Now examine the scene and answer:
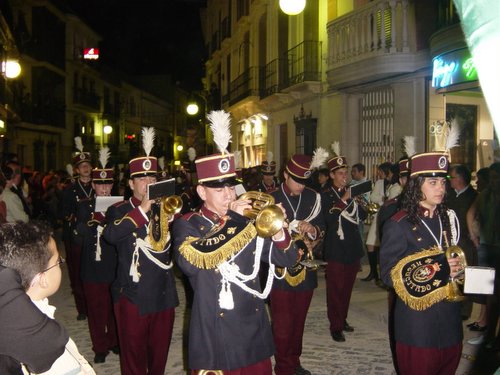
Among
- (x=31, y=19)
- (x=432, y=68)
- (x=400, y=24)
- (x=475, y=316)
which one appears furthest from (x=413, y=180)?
(x=31, y=19)

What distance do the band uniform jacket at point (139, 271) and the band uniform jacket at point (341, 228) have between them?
295cm

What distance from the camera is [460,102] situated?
13.0 m

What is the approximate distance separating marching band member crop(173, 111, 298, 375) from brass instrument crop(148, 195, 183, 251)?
→ 0.83m

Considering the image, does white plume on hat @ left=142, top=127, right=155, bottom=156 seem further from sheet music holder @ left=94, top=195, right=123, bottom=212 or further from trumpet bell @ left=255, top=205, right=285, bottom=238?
trumpet bell @ left=255, top=205, right=285, bottom=238

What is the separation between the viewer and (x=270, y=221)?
3463mm

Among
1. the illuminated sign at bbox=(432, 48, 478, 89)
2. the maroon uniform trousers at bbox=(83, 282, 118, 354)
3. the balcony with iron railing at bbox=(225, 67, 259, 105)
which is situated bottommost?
the maroon uniform trousers at bbox=(83, 282, 118, 354)

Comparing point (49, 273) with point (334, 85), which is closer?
point (49, 273)

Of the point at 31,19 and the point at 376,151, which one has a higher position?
the point at 31,19

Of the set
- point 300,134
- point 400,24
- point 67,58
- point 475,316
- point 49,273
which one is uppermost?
point 67,58

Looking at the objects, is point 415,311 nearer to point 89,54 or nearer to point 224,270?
point 224,270

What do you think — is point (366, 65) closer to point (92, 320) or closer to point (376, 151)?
point (376, 151)

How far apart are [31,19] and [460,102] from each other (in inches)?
1206

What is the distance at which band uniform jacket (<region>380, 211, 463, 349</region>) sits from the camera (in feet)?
13.1

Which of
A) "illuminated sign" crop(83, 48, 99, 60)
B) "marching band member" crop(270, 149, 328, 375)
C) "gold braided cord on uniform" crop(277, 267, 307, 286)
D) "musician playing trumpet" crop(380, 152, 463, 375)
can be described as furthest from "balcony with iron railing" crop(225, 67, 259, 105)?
"illuminated sign" crop(83, 48, 99, 60)
